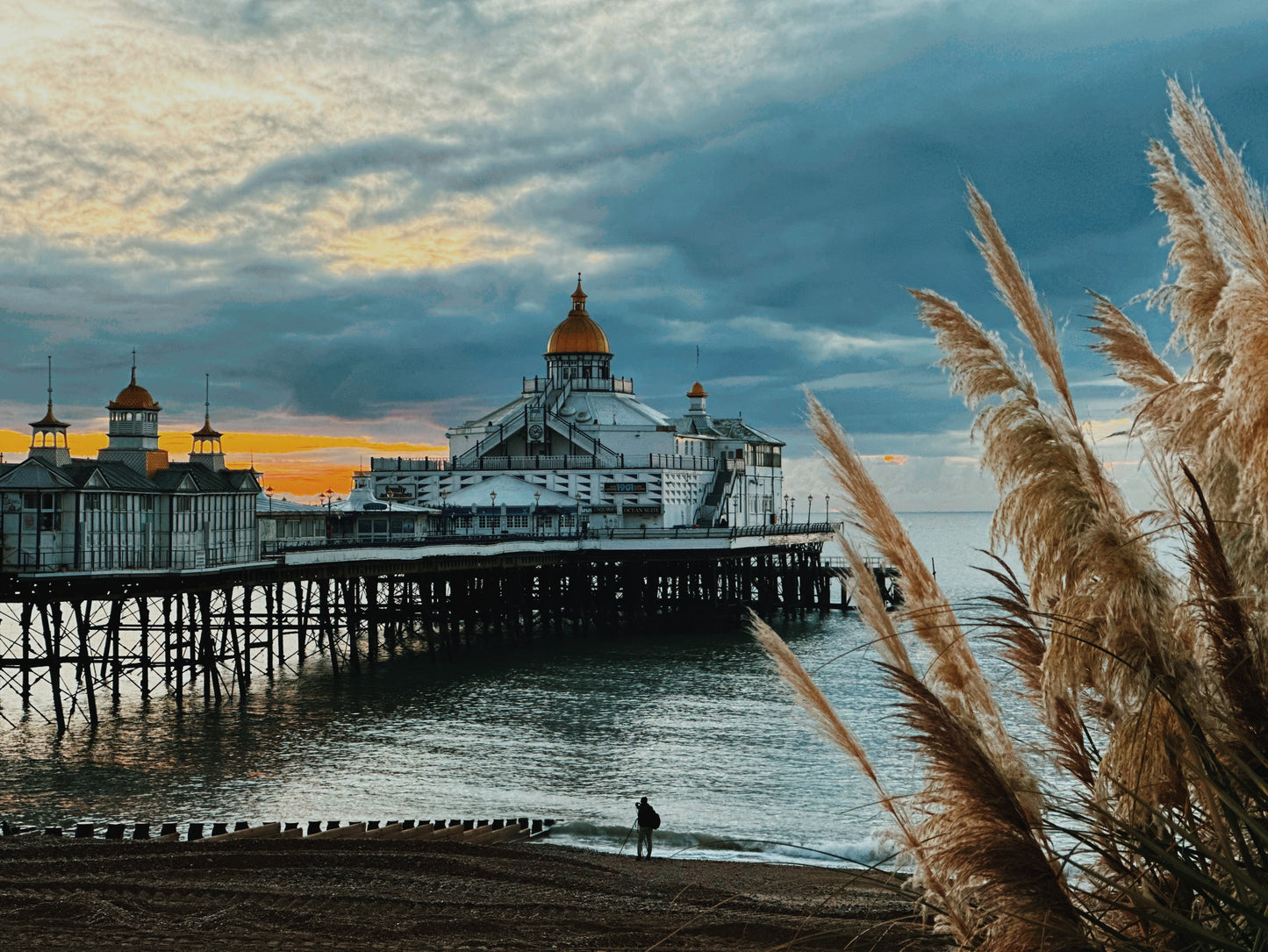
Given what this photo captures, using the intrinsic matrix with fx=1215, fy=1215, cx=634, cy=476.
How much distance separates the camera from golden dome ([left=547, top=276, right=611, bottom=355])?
247 ft

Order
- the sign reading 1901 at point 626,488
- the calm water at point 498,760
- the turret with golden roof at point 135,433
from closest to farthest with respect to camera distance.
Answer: the calm water at point 498,760, the turret with golden roof at point 135,433, the sign reading 1901 at point 626,488

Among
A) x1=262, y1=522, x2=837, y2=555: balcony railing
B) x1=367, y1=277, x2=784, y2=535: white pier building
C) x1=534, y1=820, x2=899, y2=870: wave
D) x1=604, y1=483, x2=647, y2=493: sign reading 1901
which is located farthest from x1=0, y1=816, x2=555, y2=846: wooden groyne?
x1=604, y1=483, x2=647, y2=493: sign reading 1901

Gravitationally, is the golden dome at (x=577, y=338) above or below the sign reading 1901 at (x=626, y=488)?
above

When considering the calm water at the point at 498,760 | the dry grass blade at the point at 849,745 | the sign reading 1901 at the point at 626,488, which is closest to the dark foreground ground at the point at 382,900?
the calm water at the point at 498,760

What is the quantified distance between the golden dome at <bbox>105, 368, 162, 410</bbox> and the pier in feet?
18.2

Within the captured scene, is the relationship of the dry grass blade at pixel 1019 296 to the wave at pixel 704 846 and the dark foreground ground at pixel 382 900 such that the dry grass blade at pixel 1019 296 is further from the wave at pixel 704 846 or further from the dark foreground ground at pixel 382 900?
the wave at pixel 704 846

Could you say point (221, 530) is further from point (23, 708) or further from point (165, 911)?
point (165, 911)

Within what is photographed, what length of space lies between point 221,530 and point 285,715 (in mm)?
6729

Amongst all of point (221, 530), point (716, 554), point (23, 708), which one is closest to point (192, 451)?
point (221, 530)

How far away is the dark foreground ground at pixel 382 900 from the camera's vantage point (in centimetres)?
1178

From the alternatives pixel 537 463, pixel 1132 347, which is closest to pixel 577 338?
pixel 537 463

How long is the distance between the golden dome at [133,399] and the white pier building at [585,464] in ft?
73.2

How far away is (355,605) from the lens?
4497cm

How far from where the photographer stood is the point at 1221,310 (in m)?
Result: 2.84
